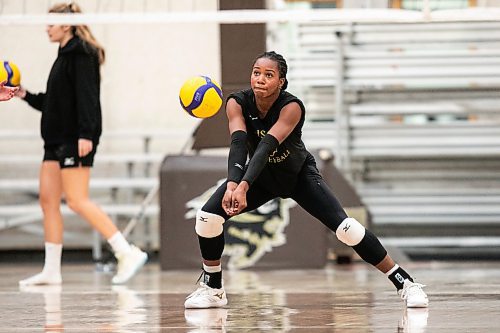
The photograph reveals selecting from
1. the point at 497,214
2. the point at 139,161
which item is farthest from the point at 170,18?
the point at 497,214

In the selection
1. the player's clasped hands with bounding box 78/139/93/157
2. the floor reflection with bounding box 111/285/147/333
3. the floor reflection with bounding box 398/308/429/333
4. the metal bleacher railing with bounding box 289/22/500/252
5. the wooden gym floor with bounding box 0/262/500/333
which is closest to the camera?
the floor reflection with bounding box 398/308/429/333

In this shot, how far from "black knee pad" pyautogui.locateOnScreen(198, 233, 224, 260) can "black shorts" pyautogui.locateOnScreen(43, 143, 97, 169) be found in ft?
7.45

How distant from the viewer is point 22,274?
1019 centimetres

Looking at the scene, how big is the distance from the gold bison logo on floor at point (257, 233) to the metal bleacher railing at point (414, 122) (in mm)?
2003

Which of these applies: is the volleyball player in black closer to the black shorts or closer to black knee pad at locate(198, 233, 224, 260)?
black knee pad at locate(198, 233, 224, 260)

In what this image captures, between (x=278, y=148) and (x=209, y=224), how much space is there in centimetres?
59

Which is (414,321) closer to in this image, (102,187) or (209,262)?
(209,262)

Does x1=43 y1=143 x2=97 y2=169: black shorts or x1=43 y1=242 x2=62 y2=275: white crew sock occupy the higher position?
x1=43 y1=143 x2=97 y2=169: black shorts

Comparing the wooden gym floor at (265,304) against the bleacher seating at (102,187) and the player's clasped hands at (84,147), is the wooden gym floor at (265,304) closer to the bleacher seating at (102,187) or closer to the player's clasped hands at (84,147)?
the player's clasped hands at (84,147)

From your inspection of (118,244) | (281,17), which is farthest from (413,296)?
(118,244)

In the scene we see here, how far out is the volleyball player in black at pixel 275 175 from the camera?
601cm

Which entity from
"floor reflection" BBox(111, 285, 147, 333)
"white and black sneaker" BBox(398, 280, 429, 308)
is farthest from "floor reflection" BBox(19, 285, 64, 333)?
"white and black sneaker" BBox(398, 280, 429, 308)

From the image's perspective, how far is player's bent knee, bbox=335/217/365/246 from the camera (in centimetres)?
613

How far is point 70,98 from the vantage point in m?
8.47
